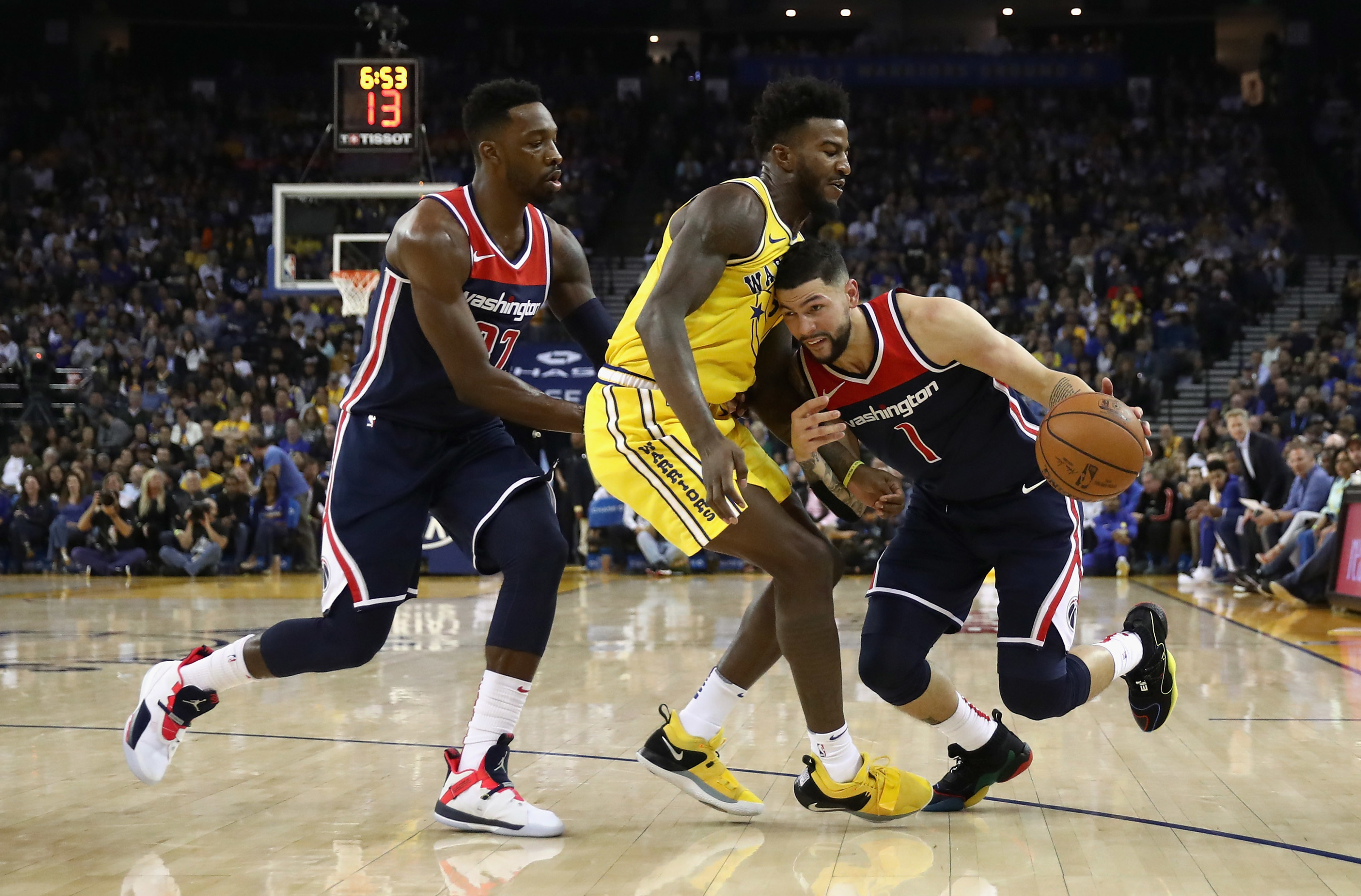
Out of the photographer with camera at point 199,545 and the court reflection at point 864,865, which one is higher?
the court reflection at point 864,865

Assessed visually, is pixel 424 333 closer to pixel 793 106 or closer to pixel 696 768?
pixel 793 106

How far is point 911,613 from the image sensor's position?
4.00 meters

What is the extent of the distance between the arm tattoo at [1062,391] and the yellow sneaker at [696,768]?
3.77ft

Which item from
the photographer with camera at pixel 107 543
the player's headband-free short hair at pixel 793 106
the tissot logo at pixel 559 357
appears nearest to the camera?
the player's headband-free short hair at pixel 793 106

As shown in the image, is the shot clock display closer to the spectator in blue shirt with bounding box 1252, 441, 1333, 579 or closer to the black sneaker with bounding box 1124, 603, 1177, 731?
the spectator in blue shirt with bounding box 1252, 441, 1333, 579

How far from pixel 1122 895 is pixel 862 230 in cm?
1964

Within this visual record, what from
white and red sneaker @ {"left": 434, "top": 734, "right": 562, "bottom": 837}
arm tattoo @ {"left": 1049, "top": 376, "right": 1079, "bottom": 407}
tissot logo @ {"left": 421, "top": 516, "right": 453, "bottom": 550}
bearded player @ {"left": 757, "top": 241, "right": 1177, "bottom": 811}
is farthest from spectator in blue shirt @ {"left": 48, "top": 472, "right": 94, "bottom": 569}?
arm tattoo @ {"left": 1049, "top": 376, "right": 1079, "bottom": 407}

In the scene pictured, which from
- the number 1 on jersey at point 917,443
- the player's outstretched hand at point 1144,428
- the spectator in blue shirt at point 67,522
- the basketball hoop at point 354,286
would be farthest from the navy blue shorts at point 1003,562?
the spectator in blue shirt at point 67,522

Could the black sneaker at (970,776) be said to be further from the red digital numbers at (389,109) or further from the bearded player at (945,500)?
the red digital numbers at (389,109)

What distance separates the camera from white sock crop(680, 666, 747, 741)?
4.00 meters

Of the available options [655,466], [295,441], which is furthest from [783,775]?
[295,441]

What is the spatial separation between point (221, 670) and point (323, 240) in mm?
12393

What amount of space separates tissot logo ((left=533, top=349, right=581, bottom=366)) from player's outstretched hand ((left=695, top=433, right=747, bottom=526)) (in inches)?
540

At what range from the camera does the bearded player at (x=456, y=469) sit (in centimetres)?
383
